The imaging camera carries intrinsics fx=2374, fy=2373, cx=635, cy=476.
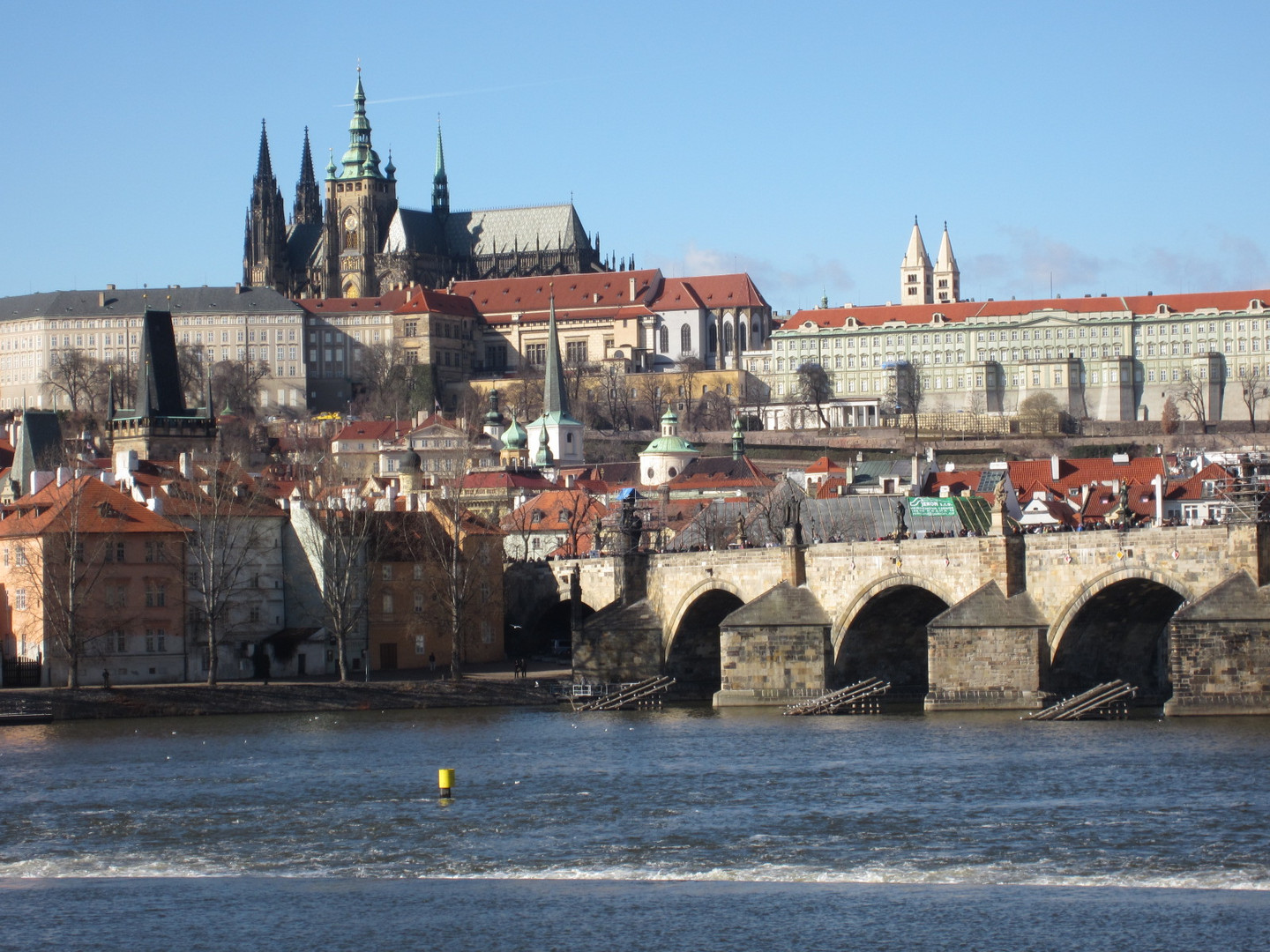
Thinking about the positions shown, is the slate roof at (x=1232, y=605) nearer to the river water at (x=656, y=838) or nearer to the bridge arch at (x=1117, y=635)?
the bridge arch at (x=1117, y=635)

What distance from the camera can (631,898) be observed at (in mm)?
30422

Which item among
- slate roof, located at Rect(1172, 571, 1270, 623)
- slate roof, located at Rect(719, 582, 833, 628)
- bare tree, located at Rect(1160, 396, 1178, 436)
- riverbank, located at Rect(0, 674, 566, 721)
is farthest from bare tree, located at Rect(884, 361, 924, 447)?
slate roof, located at Rect(1172, 571, 1270, 623)

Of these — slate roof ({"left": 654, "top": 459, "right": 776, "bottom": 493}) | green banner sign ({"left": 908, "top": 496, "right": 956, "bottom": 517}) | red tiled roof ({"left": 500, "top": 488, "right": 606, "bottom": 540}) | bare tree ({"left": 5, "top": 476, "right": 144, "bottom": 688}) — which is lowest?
bare tree ({"left": 5, "top": 476, "right": 144, "bottom": 688})

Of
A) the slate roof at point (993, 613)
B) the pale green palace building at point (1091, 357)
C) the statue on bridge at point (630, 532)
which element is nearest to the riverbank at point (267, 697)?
the statue on bridge at point (630, 532)

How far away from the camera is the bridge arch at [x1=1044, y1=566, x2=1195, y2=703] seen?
48188 mm

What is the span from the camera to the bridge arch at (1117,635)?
158 ft

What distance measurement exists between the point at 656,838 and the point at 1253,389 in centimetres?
15541

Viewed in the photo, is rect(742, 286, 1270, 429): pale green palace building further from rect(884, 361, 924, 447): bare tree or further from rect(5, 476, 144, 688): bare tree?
rect(5, 476, 144, 688): bare tree

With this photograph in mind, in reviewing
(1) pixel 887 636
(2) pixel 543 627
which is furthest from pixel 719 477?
(1) pixel 887 636

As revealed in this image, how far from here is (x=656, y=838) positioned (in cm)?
3534

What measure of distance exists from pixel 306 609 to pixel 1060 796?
31.5 metres

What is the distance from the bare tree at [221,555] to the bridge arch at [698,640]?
440 inches

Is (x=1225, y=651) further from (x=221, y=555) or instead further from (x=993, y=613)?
(x=221, y=555)

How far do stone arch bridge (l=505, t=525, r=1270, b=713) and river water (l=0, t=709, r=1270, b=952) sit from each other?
1.23m
